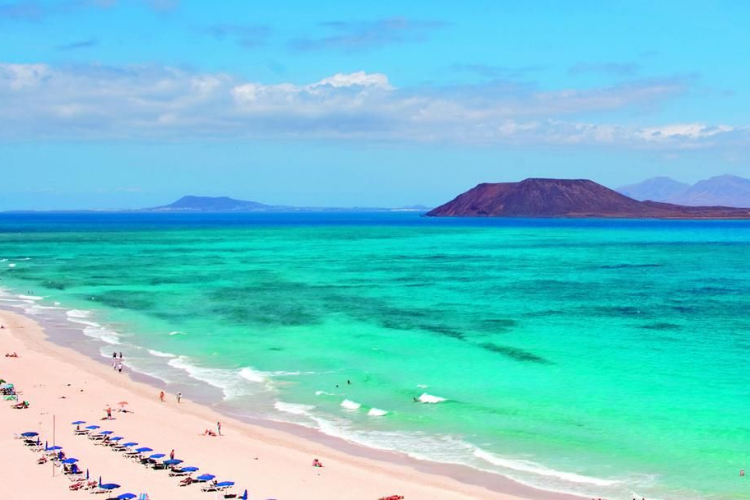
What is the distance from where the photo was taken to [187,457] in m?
30.3

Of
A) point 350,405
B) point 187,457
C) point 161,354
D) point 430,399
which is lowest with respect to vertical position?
point 187,457

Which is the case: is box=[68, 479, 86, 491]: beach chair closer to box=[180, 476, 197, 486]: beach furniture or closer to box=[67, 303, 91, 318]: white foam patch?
box=[180, 476, 197, 486]: beach furniture

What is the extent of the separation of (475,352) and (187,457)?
2350 cm

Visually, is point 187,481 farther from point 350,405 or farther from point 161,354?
point 161,354

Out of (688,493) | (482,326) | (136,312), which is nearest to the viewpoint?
(688,493)

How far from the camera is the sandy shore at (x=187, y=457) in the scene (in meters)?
26.8

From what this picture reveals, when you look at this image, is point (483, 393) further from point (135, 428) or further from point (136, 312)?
point (136, 312)

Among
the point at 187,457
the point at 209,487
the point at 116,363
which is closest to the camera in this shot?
the point at 209,487

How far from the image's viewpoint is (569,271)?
9894cm

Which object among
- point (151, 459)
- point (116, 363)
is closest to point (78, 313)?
point (116, 363)

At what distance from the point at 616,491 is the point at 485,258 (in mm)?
95524

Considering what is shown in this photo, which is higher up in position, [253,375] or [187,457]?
[253,375]

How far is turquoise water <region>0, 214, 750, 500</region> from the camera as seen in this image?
31.6 meters

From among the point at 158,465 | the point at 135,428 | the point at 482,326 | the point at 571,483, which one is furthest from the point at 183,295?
the point at 571,483
